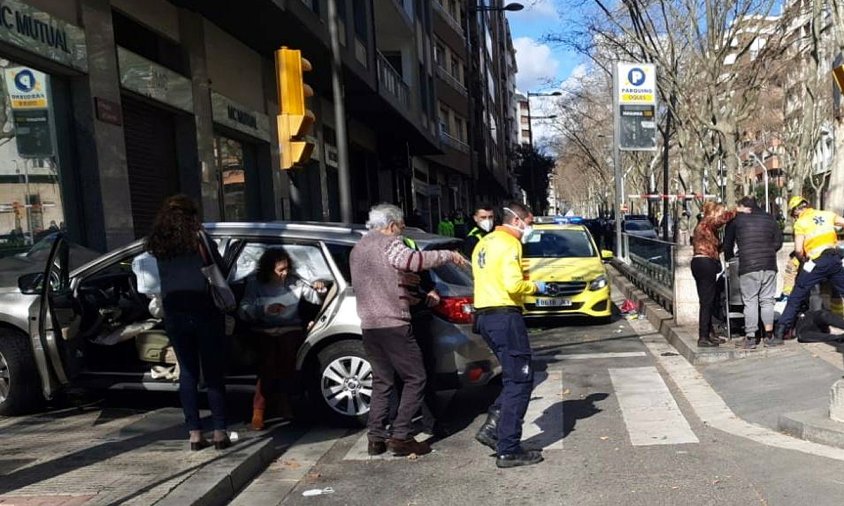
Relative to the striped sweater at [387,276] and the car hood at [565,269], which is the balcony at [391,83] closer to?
the car hood at [565,269]

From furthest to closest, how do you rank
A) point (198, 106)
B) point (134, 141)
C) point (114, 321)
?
1. point (198, 106)
2. point (134, 141)
3. point (114, 321)

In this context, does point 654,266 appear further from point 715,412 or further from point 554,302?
point 715,412

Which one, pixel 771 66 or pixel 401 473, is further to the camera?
pixel 771 66

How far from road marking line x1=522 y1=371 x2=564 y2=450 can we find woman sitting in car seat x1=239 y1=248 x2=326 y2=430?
6.59ft

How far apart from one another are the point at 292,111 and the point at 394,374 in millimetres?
2975

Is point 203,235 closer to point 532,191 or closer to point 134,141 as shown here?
point 134,141

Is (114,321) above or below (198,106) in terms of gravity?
below

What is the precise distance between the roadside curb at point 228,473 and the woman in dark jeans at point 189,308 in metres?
0.26

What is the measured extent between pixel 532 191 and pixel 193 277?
56.9 metres

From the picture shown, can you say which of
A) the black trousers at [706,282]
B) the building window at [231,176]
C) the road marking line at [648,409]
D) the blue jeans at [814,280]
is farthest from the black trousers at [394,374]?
the building window at [231,176]

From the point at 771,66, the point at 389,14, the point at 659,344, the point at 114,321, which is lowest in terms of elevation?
the point at 659,344

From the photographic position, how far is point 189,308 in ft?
17.2

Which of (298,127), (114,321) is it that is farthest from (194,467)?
(298,127)

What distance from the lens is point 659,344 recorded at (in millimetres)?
9867
